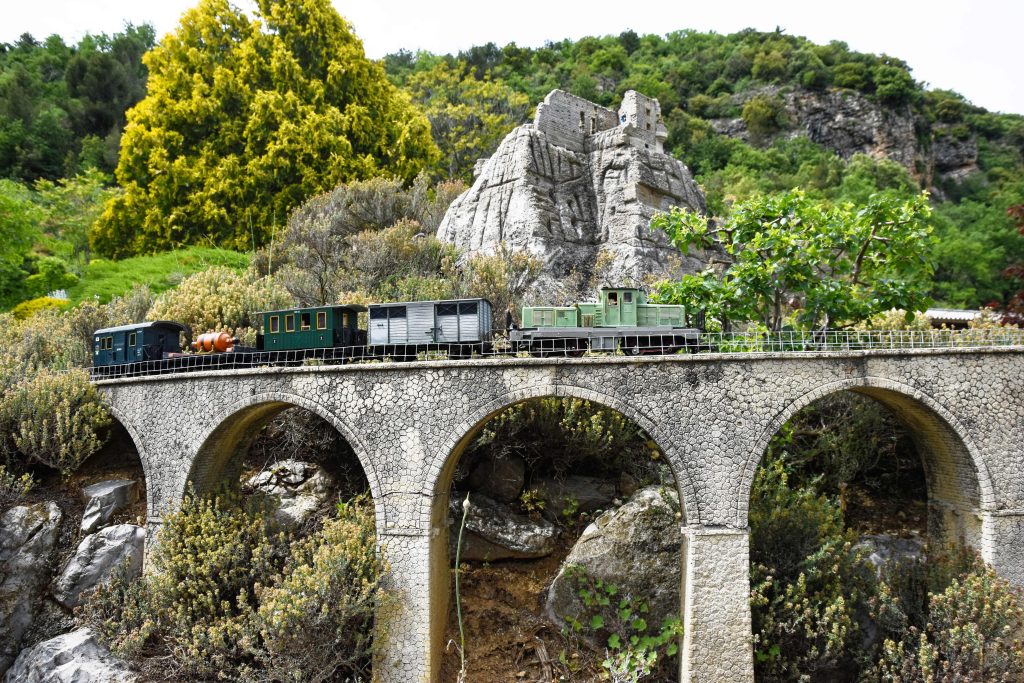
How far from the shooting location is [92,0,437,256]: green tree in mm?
31875

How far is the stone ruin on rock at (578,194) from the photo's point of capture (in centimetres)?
2534

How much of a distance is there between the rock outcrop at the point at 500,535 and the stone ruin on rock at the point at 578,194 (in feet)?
34.6

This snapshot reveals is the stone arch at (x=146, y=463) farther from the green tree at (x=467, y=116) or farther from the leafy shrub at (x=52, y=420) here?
the green tree at (x=467, y=116)

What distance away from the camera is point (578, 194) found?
27.1 metres

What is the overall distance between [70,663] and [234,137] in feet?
84.2

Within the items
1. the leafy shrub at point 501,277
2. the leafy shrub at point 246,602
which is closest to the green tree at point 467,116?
the leafy shrub at point 501,277

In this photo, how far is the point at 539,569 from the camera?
16703mm

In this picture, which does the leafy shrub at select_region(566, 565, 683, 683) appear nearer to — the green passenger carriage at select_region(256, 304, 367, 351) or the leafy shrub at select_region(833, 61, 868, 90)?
the green passenger carriage at select_region(256, 304, 367, 351)

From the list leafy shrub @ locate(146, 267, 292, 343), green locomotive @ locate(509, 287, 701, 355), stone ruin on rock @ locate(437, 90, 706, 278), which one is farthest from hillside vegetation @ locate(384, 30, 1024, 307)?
green locomotive @ locate(509, 287, 701, 355)

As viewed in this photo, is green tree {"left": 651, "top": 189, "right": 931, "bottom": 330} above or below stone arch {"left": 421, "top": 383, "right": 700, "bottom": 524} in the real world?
above

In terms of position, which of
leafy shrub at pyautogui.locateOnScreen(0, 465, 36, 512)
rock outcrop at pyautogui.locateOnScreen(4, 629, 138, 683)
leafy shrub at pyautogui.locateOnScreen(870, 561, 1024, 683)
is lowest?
rock outcrop at pyautogui.locateOnScreen(4, 629, 138, 683)

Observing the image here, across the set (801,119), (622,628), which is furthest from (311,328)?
(801,119)

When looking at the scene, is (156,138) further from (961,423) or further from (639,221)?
(961,423)

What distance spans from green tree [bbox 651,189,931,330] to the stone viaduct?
2963 mm
